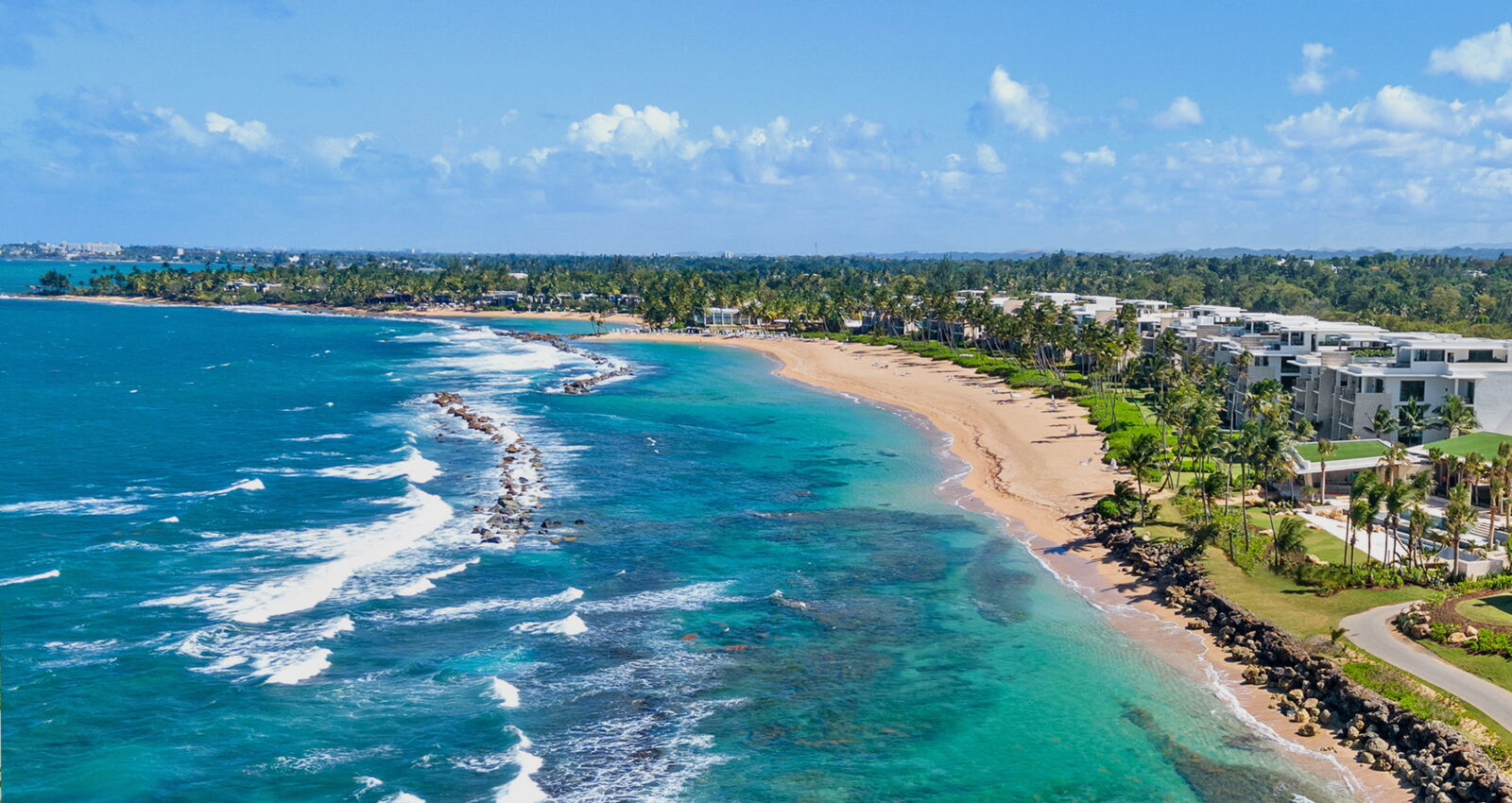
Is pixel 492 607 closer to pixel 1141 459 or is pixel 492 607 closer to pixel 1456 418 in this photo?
pixel 1141 459

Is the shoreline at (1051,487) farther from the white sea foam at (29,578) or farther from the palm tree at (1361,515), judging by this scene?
the white sea foam at (29,578)

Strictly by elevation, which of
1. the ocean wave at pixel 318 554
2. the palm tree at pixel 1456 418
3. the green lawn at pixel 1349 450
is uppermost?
the palm tree at pixel 1456 418

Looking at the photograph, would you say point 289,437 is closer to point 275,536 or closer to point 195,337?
point 275,536

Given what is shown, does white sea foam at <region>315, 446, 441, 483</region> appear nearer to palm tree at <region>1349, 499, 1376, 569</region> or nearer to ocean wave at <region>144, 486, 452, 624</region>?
ocean wave at <region>144, 486, 452, 624</region>

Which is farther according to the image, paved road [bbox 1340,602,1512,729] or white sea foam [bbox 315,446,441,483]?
white sea foam [bbox 315,446,441,483]

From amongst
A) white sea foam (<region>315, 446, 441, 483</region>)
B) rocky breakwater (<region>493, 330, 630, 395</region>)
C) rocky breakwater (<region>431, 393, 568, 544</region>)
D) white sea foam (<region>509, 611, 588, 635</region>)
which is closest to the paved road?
white sea foam (<region>509, 611, 588, 635</region>)

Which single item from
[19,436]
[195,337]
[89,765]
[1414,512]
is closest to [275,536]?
[89,765]

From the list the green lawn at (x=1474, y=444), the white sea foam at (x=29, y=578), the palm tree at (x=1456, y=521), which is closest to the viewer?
the palm tree at (x=1456, y=521)

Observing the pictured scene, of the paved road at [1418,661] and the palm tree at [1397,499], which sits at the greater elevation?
the palm tree at [1397,499]

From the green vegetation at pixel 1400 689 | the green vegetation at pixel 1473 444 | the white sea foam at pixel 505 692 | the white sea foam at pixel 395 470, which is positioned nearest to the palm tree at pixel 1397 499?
the green vegetation at pixel 1400 689
